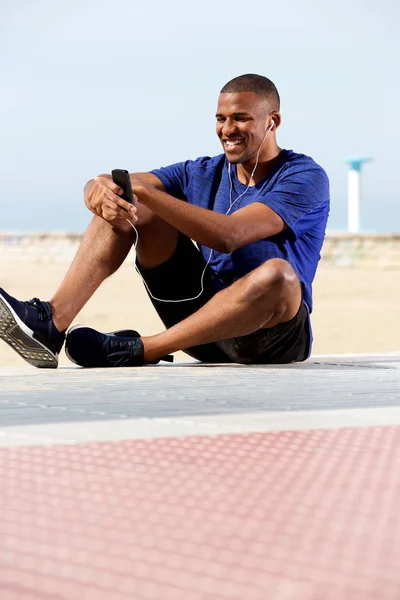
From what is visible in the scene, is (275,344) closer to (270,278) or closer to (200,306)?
(200,306)

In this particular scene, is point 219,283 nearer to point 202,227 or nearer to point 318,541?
point 202,227

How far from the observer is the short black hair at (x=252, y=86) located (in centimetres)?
350

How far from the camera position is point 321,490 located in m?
1.31

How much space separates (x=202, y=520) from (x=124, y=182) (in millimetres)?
2014

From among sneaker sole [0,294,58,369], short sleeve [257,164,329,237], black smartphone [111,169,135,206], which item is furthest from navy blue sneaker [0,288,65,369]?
short sleeve [257,164,329,237]

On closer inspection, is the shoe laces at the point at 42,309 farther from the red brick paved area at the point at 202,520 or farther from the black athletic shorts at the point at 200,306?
the red brick paved area at the point at 202,520

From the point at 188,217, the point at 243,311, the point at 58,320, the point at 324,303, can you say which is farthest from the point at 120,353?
the point at 324,303

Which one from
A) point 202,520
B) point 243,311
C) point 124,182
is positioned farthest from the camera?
point 243,311

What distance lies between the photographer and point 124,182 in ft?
10.0

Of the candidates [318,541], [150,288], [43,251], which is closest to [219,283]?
[150,288]

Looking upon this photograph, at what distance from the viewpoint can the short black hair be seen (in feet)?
11.5

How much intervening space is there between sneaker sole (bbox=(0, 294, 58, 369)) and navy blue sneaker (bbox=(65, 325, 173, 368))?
7cm

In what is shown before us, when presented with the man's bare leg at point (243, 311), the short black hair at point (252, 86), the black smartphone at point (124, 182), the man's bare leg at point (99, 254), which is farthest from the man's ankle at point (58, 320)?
the short black hair at point (252, 86)

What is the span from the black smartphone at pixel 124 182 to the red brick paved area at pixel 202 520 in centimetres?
151
